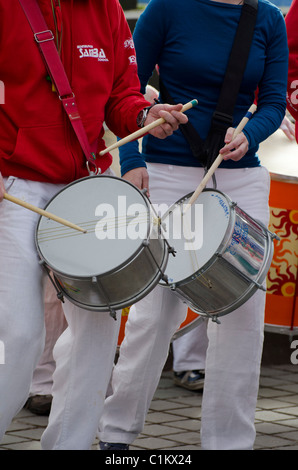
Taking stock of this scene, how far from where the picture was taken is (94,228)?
259 centimetres

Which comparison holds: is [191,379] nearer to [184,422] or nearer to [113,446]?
[184,422]

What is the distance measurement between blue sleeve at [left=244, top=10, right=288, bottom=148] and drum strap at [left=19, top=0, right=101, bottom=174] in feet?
3.15

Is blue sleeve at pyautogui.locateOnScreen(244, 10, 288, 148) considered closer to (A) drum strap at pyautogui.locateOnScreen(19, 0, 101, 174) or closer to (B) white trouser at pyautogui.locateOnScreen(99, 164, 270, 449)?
(B) white trouser at pyautogui.locateOnScreen(99, 164, 270, 449)

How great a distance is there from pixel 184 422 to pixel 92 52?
1926 mm

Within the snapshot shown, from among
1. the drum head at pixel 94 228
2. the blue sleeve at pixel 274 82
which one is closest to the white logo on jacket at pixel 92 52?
the drum head at pixel 94 228

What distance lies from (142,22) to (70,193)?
984mm

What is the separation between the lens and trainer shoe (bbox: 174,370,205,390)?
457 cm

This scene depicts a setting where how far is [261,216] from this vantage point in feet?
11.0

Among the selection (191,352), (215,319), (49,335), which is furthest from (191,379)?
(215,319)

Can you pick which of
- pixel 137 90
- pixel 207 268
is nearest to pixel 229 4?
pixel 137 90
